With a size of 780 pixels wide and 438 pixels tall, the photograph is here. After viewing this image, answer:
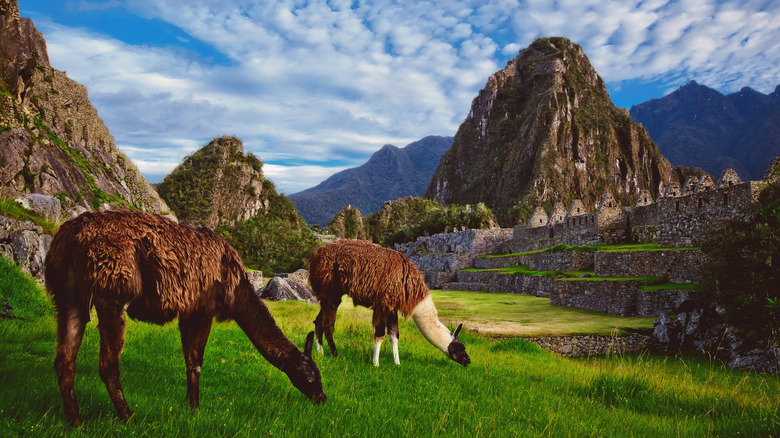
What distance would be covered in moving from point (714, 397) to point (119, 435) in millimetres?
7532

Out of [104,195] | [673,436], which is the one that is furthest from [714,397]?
[104,195]

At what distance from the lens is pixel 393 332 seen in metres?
7.84

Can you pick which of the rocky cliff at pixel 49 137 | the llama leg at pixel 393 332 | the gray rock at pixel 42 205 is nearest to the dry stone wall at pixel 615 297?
the llama leg at pixel 393 332

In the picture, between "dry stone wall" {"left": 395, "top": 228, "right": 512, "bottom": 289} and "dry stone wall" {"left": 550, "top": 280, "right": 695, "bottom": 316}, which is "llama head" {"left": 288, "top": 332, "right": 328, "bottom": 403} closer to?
"dry stone wall" {"left": 550, "top": 280, "right": 695, "bottom": 316}

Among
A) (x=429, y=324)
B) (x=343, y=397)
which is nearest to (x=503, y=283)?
(x=429, y=324)

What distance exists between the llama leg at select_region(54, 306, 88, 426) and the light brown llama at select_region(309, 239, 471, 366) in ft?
14.8

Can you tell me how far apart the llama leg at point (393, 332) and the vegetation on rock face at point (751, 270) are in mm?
11680

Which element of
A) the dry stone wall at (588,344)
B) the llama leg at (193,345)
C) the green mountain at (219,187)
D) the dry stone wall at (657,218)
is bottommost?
the dry stone wall at (588,344)

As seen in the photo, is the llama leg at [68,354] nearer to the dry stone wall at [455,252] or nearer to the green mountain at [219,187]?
the dry stone wall at [455,252]

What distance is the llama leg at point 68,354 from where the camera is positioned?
3514mm

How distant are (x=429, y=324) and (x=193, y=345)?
4.64m

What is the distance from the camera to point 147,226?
4.17m

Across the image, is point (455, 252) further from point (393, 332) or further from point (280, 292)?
point (393, 332)

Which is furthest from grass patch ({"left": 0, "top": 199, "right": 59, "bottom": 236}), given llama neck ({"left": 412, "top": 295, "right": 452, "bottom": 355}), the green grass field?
llama neck ({"left": 412, "top": 295, "right": 452, "bottom": 355})
